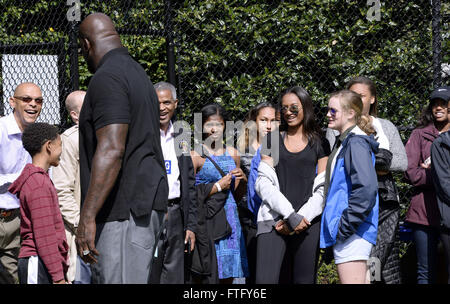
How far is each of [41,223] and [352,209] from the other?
2110 millimetres

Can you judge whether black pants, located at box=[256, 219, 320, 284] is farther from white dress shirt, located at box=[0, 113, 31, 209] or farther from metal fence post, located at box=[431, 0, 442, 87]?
metal fence post, located at box=[431, 0, 442, 87]

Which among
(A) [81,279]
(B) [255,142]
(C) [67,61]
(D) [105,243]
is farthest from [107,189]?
(C) [67,61]

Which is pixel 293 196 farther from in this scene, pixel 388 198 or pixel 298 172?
pixel 388 198

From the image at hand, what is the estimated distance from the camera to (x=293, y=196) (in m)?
5.17

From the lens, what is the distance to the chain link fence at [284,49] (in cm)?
718

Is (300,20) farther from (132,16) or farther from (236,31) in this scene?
(132,16)

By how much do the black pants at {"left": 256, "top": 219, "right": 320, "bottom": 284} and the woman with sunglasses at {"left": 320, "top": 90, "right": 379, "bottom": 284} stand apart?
1.22 feet

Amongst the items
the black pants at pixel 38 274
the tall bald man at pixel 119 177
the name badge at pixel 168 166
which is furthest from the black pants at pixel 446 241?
the black pants at pixel 38 274

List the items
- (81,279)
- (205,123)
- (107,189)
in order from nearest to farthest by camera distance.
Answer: (107,189), (81,279), (205,123)

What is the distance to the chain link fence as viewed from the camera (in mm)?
7176

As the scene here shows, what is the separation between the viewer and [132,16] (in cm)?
723

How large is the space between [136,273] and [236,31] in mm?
4403

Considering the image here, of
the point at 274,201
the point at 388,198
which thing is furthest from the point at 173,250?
the point at 388,198

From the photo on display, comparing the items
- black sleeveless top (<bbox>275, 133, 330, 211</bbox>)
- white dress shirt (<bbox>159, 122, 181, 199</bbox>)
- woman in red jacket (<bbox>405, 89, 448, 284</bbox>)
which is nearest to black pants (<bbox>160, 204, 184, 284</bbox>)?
white dress shirt (<bbox>159, 122, 181, 199</bbox>)
